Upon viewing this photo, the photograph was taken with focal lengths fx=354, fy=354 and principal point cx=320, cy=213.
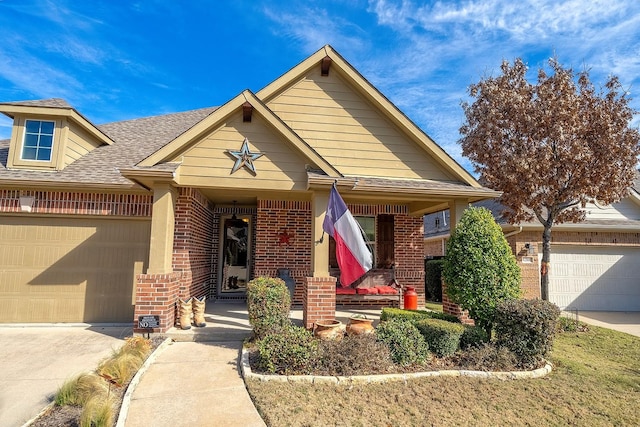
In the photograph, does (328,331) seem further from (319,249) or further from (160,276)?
(160,276)

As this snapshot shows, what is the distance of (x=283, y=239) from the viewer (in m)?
9.69

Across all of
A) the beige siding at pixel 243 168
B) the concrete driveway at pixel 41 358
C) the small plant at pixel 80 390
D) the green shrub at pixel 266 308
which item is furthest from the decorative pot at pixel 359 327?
the concrete driveway at pixel 41 358

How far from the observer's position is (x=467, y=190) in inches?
309

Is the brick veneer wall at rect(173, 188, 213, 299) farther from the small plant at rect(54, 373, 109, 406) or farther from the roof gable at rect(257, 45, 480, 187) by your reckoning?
the small plant at rect(54, 373, 109, 406)

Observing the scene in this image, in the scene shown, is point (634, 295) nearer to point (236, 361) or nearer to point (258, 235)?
point (258, 235)

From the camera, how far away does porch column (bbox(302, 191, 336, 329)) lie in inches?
266

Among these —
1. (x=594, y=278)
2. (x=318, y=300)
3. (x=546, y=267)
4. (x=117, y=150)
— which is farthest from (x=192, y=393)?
(x=594, y=278)

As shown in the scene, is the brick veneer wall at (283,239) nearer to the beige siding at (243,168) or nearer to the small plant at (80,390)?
the beige siding at (243,168)

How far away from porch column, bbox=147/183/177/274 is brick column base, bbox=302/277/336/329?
273cm

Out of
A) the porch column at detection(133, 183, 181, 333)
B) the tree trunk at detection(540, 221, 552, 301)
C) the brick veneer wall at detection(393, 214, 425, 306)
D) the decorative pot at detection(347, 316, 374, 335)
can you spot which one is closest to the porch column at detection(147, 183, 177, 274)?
the porch column at detection(133, 183, 181, 333)

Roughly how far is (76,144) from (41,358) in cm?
551

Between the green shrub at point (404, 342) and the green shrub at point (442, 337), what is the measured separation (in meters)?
0.23

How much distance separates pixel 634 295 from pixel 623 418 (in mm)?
10990

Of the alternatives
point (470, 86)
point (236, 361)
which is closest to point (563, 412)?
point (236, 361)
